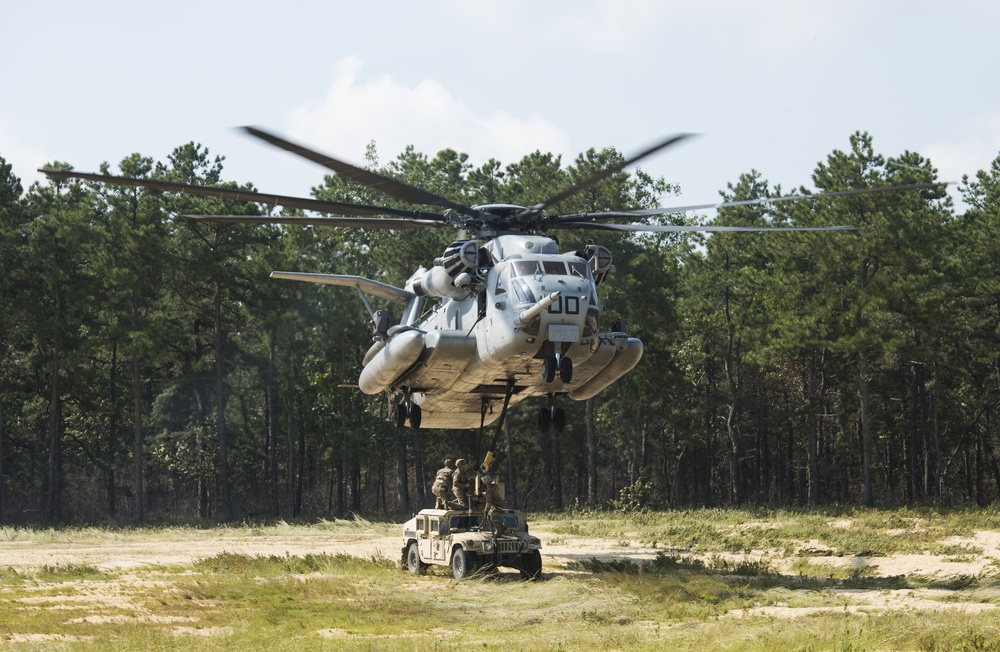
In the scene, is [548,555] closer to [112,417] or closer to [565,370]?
[565,370]

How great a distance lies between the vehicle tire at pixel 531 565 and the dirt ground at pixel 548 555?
913 millimetres

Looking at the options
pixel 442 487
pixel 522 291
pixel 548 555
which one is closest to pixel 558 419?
pixel 442 487

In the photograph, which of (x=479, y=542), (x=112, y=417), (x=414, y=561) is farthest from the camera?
(x=112, y=417)

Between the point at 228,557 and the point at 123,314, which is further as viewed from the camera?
the point at 123,314

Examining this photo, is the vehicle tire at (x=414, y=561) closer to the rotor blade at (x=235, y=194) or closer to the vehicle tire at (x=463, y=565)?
the vehicle tire at (x=463, y=565)

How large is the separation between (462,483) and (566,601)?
200 inches

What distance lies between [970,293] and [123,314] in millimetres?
33361

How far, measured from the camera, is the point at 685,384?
49.0 meters

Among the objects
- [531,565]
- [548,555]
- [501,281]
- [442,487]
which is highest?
[501,281]

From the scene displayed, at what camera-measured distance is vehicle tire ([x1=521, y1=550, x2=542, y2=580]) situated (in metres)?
20.4

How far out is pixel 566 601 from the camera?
1683cm

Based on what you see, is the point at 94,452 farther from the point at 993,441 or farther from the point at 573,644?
the point at 573,644

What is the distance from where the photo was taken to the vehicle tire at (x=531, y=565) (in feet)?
66.8

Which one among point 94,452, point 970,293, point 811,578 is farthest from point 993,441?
point 94,452
